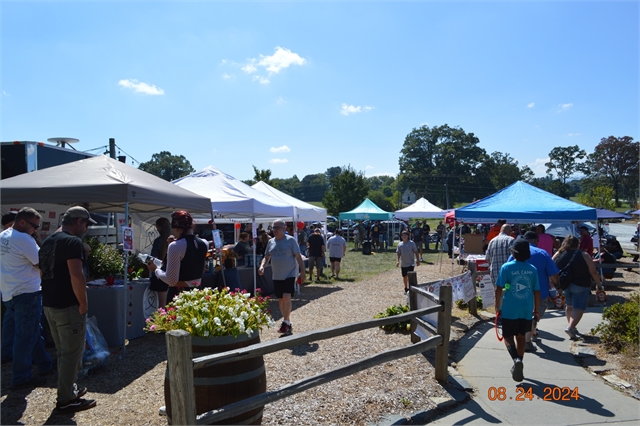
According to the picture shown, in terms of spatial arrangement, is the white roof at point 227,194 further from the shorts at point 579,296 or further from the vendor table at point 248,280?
the shorts at point 579,296

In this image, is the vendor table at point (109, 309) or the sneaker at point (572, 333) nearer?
the vendor table at point (109, 309)

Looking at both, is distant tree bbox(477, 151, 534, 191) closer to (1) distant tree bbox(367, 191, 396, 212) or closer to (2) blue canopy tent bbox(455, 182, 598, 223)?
(1) distant tree bbox(367, 191, 396, 212)

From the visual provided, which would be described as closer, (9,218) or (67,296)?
(67,296)

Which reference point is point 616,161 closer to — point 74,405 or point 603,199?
point 603,199

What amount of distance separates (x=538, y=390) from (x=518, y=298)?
38.7 inches

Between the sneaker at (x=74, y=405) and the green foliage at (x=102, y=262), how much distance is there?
2807mm

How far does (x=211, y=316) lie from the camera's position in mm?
3342

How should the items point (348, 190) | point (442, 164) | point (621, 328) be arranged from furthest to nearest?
point (442, 164) < point (348, 190) < point (621, 328)

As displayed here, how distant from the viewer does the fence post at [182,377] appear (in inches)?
112

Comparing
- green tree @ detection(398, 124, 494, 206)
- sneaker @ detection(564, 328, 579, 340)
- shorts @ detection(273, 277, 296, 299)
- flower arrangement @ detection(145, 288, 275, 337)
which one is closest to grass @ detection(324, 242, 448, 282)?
shorts @ detection(273, 277, 296, 299)

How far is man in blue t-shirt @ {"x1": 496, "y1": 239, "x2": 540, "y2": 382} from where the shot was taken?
5164 millimetres

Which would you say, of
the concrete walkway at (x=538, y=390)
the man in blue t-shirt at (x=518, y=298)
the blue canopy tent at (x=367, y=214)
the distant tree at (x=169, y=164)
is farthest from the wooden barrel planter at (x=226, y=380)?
the distant tree at (x=169, y=164)

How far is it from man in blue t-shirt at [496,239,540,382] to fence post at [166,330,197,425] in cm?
374

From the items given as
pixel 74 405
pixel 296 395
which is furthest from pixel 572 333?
pixel 74 405
